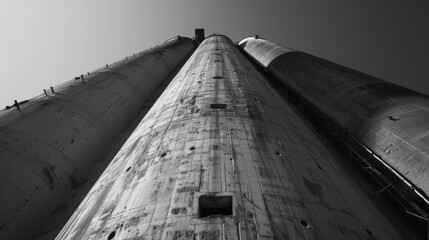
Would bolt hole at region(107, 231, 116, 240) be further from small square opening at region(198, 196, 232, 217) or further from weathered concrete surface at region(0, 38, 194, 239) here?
weathered concrete surface at region(0, 38, 194, 239)

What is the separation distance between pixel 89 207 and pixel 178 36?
1767 inches

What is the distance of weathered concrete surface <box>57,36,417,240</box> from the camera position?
186 inches

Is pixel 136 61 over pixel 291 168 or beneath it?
beneath

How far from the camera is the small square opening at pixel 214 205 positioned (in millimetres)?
5121

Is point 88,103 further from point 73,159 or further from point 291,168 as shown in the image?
point 291,168

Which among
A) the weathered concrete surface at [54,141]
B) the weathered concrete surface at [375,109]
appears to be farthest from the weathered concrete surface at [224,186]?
the weathered concrete surface at [54,141]

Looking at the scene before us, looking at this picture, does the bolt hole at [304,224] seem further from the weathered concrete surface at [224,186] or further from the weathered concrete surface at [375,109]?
the weathered concrete surface at [375,109]

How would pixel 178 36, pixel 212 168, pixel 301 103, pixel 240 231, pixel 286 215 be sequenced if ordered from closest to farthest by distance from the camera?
pixel 240 231
pixel 286 215
pixel 212 168
pixel 301 103
pixel 178 36

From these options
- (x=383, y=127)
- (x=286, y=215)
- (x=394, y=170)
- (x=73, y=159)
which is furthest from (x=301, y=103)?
(x=286, y=215)

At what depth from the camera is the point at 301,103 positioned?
19.8 meters

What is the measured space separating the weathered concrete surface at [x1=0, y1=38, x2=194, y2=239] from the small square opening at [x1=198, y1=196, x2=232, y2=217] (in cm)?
644

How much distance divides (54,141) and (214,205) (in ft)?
28.9

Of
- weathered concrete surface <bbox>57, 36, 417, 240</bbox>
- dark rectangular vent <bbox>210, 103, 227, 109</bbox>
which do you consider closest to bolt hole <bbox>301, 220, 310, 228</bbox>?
weathered concrete surface <bbox>57, 36, 417, 240</bbox>

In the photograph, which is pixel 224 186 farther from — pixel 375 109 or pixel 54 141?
pixel 375 109
